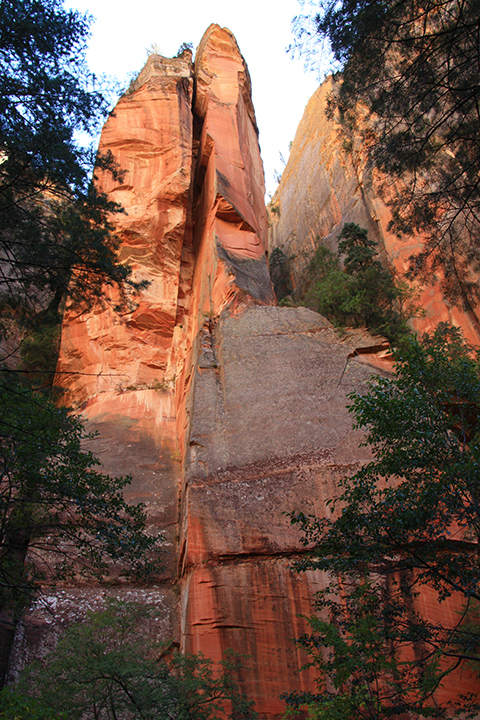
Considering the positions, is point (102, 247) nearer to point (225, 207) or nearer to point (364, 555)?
point (364, 555)

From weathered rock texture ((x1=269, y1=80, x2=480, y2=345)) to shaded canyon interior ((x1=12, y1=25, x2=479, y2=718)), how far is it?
14 cm

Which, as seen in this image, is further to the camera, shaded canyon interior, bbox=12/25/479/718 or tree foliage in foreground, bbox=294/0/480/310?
shaded canyon interior, bbox=12/25/479/718

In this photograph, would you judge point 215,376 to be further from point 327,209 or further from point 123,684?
point 327,209

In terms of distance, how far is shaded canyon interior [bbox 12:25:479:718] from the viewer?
33.4ft

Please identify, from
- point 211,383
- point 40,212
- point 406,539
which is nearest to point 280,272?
point 211,383

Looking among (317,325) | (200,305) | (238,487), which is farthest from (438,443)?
(200,305)

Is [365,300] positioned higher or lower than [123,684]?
higher

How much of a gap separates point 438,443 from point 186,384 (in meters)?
10.5

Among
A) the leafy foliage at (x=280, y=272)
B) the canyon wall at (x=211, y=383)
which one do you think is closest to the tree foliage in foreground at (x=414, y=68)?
the canyon wall at (x=211, y=383)

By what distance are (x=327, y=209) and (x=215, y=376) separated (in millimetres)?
17292

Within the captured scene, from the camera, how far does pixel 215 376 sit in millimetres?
14297

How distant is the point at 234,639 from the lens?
9625 millimetres

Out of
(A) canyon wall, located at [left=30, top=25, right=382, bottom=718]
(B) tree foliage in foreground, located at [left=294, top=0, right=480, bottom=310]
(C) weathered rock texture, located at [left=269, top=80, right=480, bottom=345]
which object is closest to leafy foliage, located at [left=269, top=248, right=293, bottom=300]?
(C) weathered rock texture, located at [left=269, top=80, right=480, bottom=345]

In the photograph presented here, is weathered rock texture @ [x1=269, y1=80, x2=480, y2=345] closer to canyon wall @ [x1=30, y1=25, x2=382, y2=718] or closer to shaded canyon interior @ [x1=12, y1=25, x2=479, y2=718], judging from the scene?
shaded canyon interior @ [x1=12, y1=25, x2=479, y2=718]
